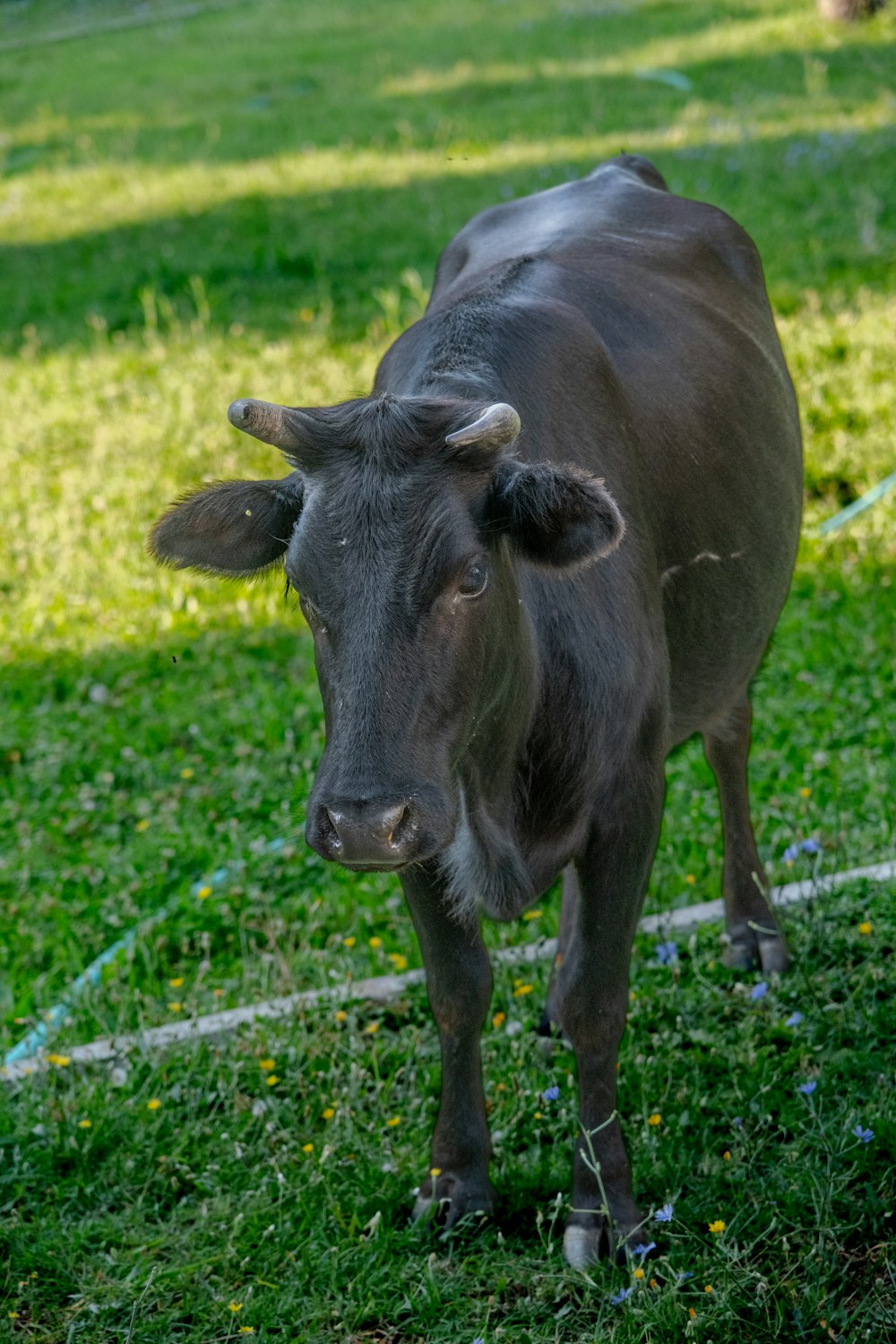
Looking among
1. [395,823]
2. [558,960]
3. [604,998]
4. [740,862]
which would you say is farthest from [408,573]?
[740,862]

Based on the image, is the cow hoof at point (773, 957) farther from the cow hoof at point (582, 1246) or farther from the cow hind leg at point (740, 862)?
the cow hoof at point (582, 1246)

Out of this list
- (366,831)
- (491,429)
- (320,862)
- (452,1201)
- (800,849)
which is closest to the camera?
(366,831)

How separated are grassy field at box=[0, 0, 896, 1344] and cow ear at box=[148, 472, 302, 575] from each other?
155 cm

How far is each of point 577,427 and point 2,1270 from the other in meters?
2.37

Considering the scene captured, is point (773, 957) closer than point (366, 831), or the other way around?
point (366, 831)

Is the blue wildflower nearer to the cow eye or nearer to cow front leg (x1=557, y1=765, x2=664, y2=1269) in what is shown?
cow front leg (x1=557, y1=765, x2=664, y2=1269)

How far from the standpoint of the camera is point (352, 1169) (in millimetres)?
3814

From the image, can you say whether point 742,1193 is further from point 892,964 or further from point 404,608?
point 404,608

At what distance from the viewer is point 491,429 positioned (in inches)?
109

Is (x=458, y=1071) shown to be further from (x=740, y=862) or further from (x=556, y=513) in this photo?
(x=556, y=513)

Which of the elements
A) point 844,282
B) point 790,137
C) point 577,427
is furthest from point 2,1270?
point 790,137

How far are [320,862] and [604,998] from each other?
189cm

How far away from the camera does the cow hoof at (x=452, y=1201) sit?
3.64 m

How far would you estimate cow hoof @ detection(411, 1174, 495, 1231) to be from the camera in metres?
3.64
